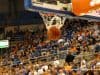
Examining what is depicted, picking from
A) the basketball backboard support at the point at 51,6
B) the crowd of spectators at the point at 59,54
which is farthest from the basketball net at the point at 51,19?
the crowd of spectators at the point at 59,54

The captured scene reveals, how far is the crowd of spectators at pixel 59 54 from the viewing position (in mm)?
10413

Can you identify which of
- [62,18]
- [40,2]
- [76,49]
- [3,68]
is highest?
[40,2]

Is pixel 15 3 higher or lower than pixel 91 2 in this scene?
lower

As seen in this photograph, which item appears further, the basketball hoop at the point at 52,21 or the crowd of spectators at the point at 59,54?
the crowd of spectators at the point at 59,54

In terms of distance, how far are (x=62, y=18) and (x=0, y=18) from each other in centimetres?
858

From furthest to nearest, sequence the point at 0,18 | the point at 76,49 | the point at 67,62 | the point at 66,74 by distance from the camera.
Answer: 1. the point at 0,18
2. the point at 76,49
3. the point at 67,62
4. the point at 66,74

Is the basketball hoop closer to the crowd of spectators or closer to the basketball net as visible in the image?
the basketball net

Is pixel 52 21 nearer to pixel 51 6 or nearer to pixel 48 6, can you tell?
pixel 51 6

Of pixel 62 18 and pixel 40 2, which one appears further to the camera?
pixel 62 18

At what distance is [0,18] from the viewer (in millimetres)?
18453

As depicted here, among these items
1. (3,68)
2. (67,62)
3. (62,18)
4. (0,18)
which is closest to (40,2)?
(62,18)

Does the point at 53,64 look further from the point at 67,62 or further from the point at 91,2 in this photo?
the point at 91,2

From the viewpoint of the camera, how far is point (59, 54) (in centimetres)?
1273

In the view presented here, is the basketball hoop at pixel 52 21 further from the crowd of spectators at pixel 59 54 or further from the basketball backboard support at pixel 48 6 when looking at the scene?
the crowd of spectators at pixel 59 54
